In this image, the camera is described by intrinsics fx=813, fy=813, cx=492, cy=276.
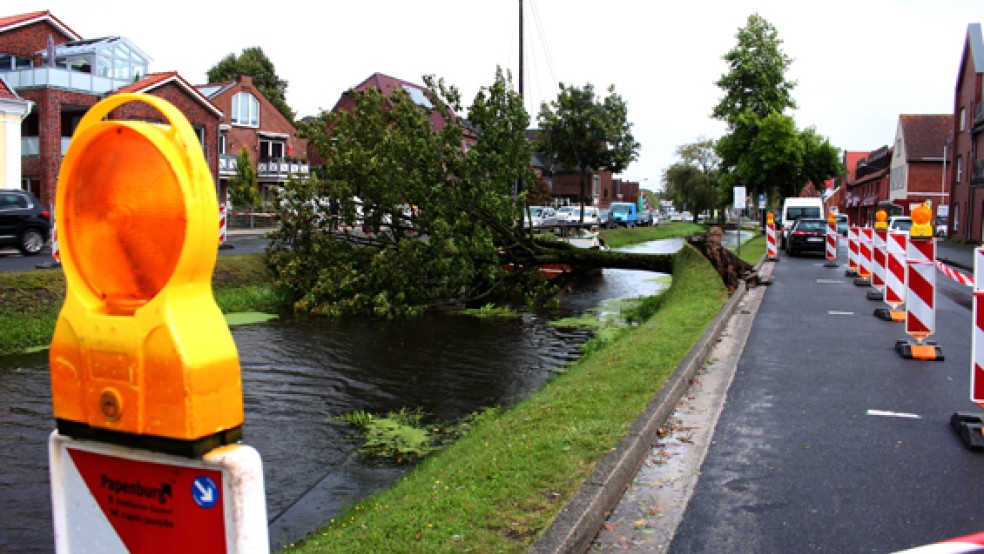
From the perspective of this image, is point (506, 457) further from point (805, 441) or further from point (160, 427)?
point (160, 427)

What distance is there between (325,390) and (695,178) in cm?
8511

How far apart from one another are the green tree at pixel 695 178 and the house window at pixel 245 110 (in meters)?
52.6

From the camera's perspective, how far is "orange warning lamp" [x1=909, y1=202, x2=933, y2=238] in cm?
976

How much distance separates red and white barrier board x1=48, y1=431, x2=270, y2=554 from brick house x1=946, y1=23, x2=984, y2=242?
1868 inches

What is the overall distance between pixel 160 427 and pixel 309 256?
15.0 metres

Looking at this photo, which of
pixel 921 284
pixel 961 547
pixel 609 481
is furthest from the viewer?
pixel 921 284

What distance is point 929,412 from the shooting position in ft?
24.5

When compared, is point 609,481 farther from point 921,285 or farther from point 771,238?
point 771,238

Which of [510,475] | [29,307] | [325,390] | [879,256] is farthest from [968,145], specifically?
[510,475]

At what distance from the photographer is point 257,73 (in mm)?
81250

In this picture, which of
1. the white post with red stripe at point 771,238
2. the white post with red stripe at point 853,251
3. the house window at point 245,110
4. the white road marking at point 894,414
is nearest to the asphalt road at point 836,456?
the white road marking at point 894,414

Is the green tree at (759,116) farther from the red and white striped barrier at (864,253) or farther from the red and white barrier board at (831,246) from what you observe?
the red and white striped barrier at (864,253)

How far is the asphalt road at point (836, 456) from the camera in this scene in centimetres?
470

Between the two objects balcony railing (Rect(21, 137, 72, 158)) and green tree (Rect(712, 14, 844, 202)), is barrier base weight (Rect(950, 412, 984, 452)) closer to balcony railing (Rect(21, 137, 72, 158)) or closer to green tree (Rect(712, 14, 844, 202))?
balcony railing (Rect(21, 137, 72, 158))
